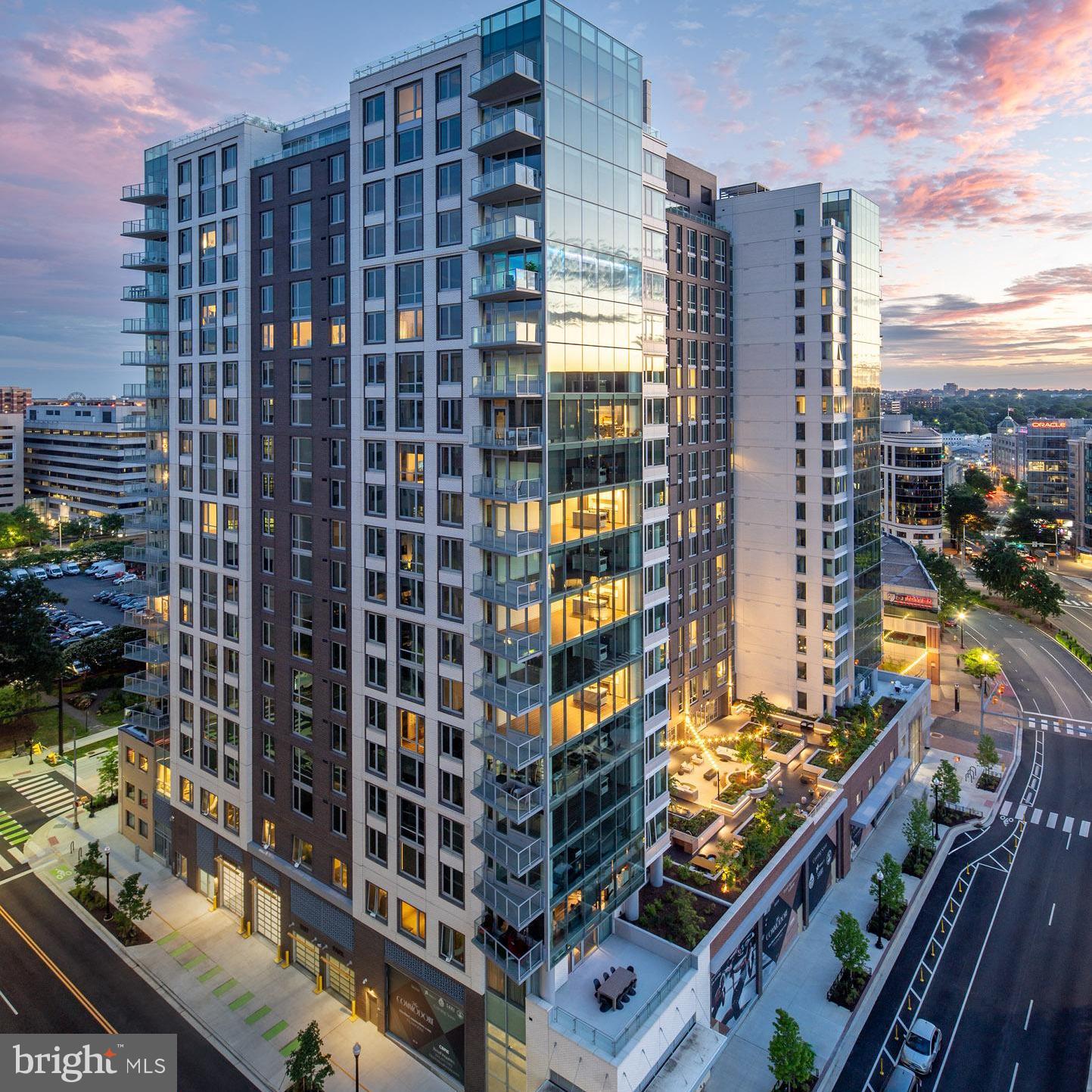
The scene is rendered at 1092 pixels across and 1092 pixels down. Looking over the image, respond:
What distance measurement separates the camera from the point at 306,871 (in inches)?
1651

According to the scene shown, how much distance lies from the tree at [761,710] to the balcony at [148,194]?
56.8 meters

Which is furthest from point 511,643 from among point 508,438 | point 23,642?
point 23,642

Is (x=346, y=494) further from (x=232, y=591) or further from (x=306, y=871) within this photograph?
(x=306, y=871)

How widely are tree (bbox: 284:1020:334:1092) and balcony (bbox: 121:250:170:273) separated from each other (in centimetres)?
Result: 4652

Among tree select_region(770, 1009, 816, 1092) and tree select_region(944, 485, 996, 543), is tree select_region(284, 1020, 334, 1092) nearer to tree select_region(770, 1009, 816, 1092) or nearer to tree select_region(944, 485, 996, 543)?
tree select_region(770, 1009, 816, 1092)

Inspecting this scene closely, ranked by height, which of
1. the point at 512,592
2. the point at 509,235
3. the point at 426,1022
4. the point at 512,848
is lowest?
the point at 426,1022

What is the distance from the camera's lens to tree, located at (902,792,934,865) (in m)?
51.2

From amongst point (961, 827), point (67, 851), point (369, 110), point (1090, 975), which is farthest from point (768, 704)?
point (67, 851)

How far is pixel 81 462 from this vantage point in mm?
175125

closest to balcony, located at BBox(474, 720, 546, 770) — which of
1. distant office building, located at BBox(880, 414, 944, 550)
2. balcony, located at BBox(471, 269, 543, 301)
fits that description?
balcony, located at BBox(471, 269, 543, 301)

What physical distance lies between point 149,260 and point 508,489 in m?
36.3

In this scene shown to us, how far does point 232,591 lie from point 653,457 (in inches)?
1051

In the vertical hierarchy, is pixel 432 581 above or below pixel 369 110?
below

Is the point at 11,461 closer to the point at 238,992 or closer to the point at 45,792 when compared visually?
the point at 45,792
